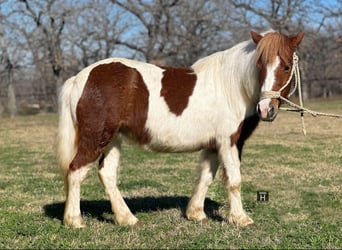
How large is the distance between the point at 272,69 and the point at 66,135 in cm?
217

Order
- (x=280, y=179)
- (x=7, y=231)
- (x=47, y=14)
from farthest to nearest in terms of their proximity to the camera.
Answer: (x=47, y=14) < (x=280, y=179) < (x=7, y=231)

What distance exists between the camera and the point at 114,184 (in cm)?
517

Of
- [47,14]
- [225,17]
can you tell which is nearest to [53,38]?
[47,14]

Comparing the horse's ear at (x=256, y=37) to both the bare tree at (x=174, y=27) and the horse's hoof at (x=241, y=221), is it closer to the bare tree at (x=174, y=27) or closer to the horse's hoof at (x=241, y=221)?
the horse's hoof at (x=241, y=221)

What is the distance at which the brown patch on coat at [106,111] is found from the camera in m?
4.75

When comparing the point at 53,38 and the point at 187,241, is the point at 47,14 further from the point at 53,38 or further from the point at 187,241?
the point at 187,241

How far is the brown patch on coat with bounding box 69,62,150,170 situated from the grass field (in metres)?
0.83

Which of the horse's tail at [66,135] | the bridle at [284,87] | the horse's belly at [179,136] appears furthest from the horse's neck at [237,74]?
the horse's tail at [66,135]

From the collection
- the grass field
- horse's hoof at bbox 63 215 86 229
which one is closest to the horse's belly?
the grass field

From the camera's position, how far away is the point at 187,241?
4258mm

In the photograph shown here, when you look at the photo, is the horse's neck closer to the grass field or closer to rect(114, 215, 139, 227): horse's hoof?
the grass field

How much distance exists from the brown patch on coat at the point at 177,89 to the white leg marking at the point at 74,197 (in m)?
1.08

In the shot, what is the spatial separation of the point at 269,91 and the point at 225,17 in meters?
32.9

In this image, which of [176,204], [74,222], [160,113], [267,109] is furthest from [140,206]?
[267,109]
